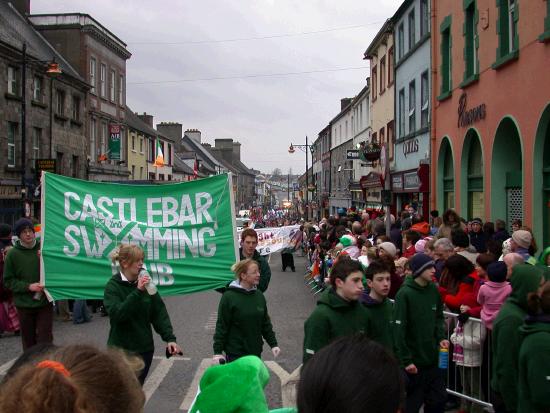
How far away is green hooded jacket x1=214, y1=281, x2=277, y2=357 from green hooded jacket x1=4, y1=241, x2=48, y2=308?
2462 millimetres

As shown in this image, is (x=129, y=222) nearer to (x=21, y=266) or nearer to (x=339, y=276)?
(x=21, y=266)

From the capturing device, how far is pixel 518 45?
1398cm

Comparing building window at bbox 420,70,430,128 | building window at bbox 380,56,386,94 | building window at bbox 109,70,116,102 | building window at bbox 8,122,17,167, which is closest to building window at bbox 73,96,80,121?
building window at bbox 109,70,116,102

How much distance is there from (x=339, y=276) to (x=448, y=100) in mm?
16200

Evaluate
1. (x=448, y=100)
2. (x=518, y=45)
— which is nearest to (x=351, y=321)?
(x=518, y=45)

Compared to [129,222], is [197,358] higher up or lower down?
lower down

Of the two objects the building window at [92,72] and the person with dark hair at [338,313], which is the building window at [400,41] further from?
the person with dark hair at [338,313]

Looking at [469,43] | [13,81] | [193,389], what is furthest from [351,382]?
[13,81]

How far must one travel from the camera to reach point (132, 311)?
19.1ft

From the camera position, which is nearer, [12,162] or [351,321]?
[351,321]

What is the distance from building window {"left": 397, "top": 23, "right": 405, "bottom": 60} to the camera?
27125 mm

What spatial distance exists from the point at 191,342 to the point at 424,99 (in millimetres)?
15868

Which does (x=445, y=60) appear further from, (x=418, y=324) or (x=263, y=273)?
(x=418, y=324)

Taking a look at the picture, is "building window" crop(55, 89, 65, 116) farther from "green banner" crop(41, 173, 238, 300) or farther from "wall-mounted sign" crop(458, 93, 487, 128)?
"green banner" crop(41, 173, 238, 300)
